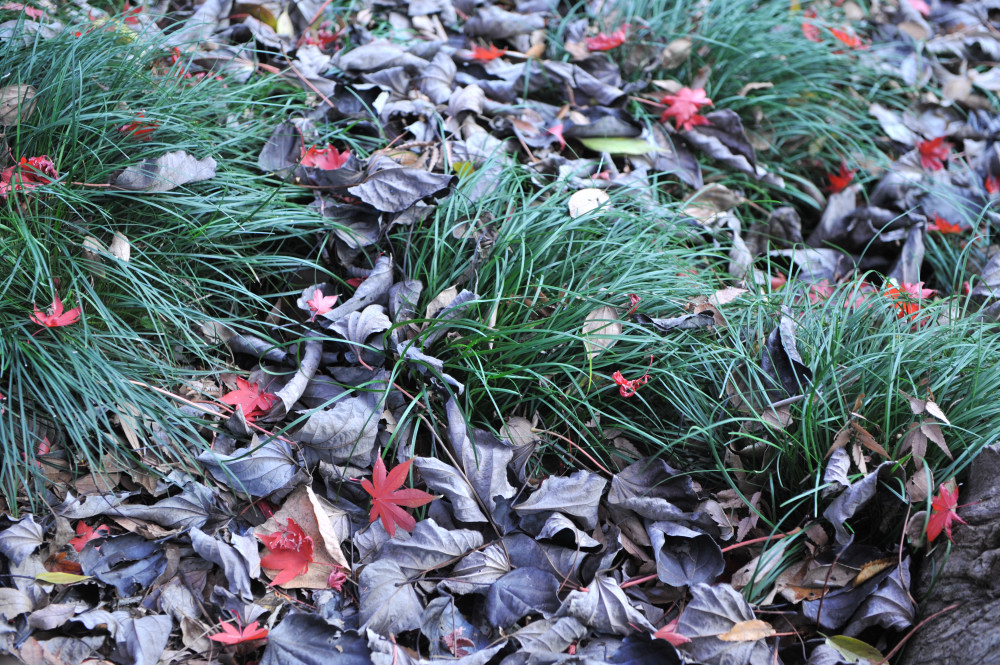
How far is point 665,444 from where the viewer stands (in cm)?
215

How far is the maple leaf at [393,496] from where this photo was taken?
74.2 inches

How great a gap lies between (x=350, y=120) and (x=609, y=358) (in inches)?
53.1

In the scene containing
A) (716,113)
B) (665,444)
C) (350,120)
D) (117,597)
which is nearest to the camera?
(117,597)

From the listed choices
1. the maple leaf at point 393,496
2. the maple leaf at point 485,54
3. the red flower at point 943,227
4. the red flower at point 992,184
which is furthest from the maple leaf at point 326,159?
the red flower at point 992,184

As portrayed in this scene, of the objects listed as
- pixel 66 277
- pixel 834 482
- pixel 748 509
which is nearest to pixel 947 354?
pixel 834 482

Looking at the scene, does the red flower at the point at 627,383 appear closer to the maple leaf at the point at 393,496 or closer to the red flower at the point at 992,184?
the maple leaf at the point at 393,496

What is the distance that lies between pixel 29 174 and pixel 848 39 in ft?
11.3

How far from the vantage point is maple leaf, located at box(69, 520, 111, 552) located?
1.90 meters

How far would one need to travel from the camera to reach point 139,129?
91.1 inches

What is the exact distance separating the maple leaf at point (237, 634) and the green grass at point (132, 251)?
50 cm

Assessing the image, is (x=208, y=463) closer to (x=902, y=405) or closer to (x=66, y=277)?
(x=66, y=277)

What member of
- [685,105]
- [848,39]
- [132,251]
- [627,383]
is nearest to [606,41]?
[685,105]

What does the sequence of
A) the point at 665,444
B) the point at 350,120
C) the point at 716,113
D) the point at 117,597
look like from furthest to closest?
the point at 716,113, the point at 350,120, the point at 665,444, the point at 117,597

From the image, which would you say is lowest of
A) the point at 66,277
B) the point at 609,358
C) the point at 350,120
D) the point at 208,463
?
the point at 208,463
